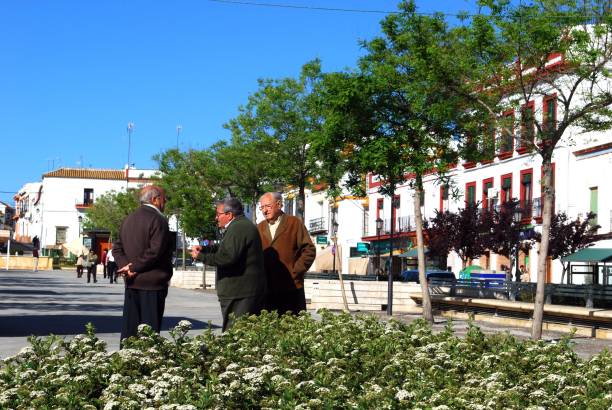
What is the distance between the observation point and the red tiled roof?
147 metres

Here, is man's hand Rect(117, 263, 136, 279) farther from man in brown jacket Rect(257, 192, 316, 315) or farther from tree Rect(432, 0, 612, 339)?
tree Rect(432, 0, 612, 339)

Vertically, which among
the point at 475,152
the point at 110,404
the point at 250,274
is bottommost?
the point at 110,404

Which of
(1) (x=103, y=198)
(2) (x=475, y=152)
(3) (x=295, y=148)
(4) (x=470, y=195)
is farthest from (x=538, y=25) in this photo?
(1) (x=103, y=198)

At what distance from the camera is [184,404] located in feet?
19.4

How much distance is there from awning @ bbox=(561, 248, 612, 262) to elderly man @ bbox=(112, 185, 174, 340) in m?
31.6

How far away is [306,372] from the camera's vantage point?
24.7 feet

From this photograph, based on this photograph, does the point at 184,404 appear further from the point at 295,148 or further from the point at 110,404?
the point at 295,148

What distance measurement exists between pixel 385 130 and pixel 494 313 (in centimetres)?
508

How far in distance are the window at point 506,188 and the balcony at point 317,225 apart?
29.2m

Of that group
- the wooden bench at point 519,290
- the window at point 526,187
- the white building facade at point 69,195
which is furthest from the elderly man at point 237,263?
the white building facade at point 69,195

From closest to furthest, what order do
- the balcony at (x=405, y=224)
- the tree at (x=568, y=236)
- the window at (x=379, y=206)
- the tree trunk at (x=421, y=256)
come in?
the tree trunk at (x=421, y=256) → the tree at (x=568, y=236) → the balcony at (x=405, y=224) → the window at (x=379, y=206)

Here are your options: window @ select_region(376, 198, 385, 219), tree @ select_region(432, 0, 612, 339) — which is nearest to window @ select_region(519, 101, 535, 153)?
tree @ select_region(432, 0, 612, 339)

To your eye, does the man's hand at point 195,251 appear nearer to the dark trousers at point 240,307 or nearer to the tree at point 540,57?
the dark trousers at point 240,307

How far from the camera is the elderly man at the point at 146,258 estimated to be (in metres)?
10.6
